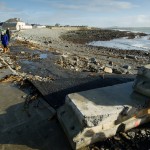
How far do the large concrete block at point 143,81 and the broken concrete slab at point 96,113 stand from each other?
0.45 feet

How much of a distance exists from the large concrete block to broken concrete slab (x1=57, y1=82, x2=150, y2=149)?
0.45 ft

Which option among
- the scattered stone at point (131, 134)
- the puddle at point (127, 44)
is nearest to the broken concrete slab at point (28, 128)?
the scattered stone at point (131, 134)

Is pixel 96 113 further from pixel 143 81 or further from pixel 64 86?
pixel 64 86

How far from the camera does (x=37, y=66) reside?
35.0 ft

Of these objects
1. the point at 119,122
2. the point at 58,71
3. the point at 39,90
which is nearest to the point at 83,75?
the point at 58,71

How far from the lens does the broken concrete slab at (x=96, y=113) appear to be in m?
4.29

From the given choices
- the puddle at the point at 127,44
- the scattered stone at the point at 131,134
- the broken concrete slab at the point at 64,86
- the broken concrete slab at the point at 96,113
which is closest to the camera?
the broken concrete slab at the point at 96,113

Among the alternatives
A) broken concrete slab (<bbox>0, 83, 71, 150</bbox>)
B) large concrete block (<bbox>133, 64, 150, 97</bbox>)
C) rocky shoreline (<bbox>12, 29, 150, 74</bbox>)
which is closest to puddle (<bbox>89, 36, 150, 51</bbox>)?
rocky shoreline (<bbox>12, 29, 150, 74</bbox>)

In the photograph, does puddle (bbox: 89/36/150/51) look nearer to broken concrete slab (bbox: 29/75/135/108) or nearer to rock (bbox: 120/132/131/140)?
broken concrete slab (bbox: 29/75/135/108)

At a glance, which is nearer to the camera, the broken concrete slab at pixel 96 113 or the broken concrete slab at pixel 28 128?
the broken concrete slab at pixel 96 113

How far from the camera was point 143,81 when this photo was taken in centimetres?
512

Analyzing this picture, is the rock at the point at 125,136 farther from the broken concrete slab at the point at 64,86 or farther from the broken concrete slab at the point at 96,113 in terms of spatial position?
the broken concrete slab at the point at 64,86

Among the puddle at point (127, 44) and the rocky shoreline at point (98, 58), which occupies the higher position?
the rocky shoreline at point (98, 58)

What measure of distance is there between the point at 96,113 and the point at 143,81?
149cm
